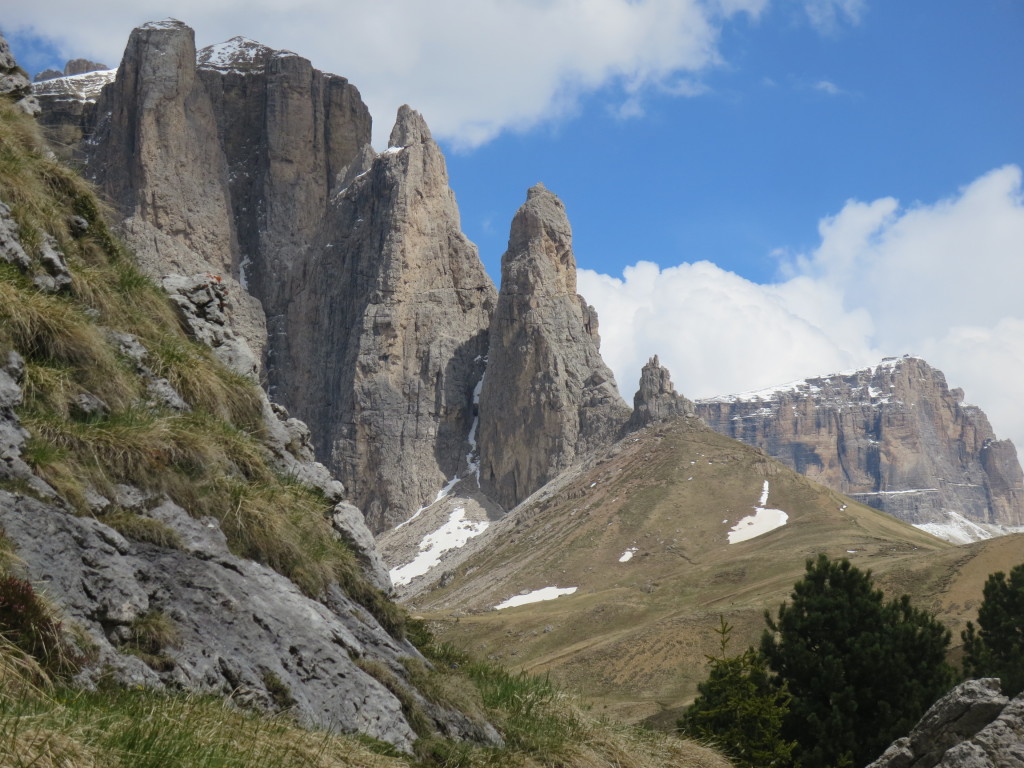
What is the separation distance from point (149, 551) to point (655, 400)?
382ft

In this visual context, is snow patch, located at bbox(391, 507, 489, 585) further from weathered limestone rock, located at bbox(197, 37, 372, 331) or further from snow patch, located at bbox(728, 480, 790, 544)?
weathered limestone rock, located at bbox(197, 37, 372, 331)

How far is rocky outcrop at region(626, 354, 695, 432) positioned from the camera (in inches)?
4828

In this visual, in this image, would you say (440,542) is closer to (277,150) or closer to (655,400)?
(655,400)

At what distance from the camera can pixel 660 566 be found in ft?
312

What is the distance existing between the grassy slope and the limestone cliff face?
1005 inches

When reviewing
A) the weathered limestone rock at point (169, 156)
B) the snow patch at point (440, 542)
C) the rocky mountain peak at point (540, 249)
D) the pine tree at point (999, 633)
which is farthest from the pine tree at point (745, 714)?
the weathered limestone rock at point (169, 156)

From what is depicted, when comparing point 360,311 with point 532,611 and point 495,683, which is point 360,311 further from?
point 495,683

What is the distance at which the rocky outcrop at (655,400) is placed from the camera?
123m

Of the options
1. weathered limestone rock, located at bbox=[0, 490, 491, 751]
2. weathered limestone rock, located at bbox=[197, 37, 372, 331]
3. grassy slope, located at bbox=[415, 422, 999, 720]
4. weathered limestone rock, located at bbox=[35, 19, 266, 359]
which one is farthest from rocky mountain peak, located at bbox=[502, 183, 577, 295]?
weathered limestone rock, located at bbox=[0, 490, 491, 751]

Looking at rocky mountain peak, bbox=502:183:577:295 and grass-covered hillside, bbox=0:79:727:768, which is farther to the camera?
rocky mountain peak, bbox=502:183:577:295

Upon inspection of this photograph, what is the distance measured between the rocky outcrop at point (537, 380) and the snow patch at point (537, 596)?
32.6m

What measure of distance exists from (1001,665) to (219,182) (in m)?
129

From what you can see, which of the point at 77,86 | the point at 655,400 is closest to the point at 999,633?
the point at 655,400

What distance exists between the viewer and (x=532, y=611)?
8475 cm
